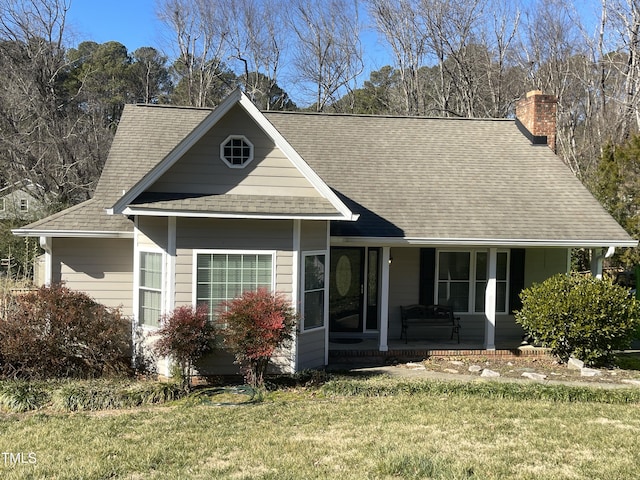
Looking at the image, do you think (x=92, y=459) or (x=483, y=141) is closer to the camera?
(x=92, y=459)

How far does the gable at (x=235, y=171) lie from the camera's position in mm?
10586

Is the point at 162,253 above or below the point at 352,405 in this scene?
above

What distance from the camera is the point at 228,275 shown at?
1069cm

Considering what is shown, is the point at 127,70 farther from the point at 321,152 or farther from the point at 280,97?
the point at 321,152

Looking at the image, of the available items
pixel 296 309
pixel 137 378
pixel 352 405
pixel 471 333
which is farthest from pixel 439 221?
pixel 137 378

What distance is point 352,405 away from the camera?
9.15m

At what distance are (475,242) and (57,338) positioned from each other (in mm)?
8248

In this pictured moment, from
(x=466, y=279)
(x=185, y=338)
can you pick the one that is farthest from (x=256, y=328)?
(x=466, y=279)

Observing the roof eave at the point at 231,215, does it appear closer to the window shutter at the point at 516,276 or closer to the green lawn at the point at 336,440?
the green lawn at the point at 336,440

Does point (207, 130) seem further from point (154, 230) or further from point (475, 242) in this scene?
point (475, 242)

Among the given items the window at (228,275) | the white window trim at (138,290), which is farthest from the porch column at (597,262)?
the white window trim at (138,290)

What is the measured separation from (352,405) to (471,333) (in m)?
6.08

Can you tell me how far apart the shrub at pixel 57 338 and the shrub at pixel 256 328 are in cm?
219

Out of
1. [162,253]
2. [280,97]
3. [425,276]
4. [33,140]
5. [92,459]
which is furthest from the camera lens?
[280,97]
